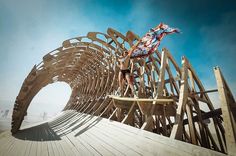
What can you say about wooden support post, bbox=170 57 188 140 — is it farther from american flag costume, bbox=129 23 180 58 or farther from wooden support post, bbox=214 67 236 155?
american flag costume, bbox=129 23 180 58

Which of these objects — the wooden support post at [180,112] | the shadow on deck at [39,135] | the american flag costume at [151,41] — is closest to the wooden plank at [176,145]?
the wooden support post at [180,112]

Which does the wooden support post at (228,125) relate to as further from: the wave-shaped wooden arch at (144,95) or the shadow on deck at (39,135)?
the shadow on deck at (39,135)

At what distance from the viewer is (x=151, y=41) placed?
5914 mm

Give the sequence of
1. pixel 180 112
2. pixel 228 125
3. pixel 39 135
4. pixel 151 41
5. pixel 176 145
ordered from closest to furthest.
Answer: pixel 228 125
pixel 176 145
pixel 180 112
pixel 151 41
pixel 39 135

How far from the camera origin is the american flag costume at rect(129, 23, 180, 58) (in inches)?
215

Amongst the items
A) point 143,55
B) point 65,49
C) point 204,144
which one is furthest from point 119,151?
point 65,49

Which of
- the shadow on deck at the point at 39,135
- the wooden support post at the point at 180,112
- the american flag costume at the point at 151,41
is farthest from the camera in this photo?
the shadow on deck at the point at 39,135

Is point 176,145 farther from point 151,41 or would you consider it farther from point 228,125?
point 151,41

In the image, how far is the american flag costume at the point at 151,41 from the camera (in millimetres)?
5469

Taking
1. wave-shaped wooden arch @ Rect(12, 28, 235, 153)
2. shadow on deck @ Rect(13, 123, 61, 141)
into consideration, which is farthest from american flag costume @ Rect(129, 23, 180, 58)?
shadow on deck @ Rect(13, 123, 61, 141)

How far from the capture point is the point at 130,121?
19.6ft

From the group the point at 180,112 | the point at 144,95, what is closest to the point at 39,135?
the point at 144,95

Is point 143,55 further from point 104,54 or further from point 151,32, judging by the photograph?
point 104,54

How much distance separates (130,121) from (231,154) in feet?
14.2
